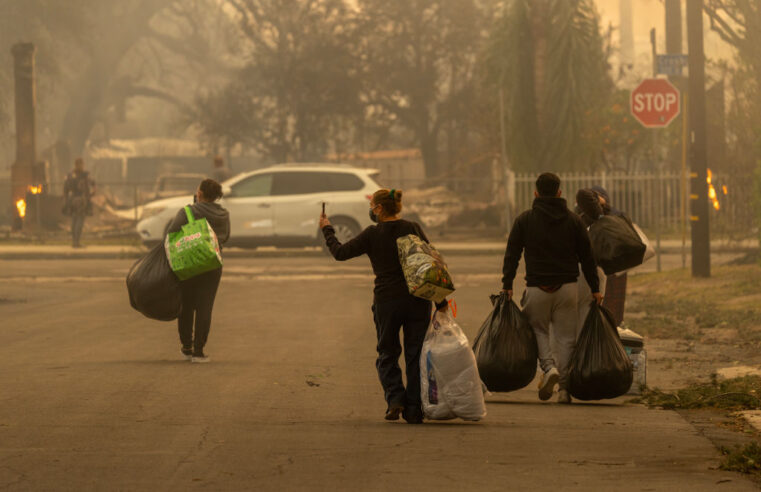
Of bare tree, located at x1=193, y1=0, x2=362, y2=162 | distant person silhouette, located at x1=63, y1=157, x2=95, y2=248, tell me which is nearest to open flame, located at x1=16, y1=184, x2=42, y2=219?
distant person silhouette, located at x1=63, y1=157, x2=95, y2=248

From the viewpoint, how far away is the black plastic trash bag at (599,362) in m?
9.30

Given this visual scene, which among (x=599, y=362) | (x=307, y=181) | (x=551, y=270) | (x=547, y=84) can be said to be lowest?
(x=599, y=362)

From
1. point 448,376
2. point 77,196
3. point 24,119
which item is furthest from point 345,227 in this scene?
point 448,376

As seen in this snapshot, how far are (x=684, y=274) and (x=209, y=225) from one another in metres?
10.7

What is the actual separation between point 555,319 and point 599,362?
1.69 feet

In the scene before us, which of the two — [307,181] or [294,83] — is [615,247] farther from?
[294,83]

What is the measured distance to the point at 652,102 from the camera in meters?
23.1

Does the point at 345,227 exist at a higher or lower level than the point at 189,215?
lower

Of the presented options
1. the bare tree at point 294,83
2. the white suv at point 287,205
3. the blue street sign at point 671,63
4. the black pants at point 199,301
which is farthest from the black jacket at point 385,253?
the bare tree at point 294,83

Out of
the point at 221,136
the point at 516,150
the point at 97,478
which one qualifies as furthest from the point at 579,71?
the point at 97,478

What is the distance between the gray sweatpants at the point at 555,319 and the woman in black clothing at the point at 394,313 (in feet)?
3.37

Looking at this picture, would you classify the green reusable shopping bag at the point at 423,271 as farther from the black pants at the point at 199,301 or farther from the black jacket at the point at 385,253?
the black pants at the point at 199,301

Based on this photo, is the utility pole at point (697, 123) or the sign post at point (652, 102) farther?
the sign post at point (652, 102)

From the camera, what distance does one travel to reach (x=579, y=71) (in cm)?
3366
